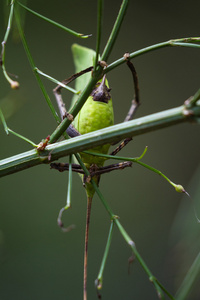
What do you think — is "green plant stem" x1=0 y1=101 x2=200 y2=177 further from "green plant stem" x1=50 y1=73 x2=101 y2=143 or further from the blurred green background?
the blurred green background

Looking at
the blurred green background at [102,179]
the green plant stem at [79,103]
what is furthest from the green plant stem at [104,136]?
the blurred green background at [102,179]

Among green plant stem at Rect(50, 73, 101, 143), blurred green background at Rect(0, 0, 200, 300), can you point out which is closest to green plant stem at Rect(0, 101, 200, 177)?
green plant stem at Rect(50, 73, 101, 143)

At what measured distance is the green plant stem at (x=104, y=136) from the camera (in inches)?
18.8

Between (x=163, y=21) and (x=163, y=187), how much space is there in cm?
104

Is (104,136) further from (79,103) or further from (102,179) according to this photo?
(102,179)

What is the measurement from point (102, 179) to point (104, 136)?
→ 1.48 m

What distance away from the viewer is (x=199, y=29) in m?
2.20

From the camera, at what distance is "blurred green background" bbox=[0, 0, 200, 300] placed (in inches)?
70.4

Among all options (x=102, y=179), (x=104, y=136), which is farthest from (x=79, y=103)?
(x=102, y=179)

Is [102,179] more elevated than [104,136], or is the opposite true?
[104,136]

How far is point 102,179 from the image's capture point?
202 cm

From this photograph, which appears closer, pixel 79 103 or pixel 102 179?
pixel 79 103

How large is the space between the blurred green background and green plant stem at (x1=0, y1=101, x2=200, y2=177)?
1060mm

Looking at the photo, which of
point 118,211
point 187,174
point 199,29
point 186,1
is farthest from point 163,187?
point 186,1
